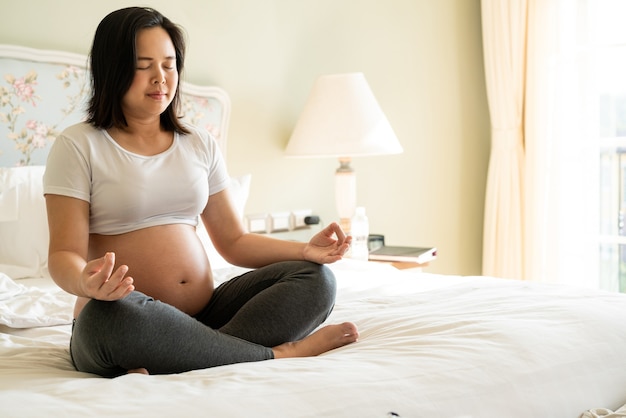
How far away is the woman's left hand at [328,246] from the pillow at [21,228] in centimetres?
107

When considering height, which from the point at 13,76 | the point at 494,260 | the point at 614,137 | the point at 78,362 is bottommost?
the point at 494,260

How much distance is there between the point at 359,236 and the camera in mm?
3303

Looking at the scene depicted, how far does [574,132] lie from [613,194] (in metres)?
0.37

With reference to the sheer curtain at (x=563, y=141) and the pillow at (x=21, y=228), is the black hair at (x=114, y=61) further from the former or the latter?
the sheer curtain at (x=563, y=141)

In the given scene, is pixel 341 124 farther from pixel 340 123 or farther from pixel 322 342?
pixel 322 342

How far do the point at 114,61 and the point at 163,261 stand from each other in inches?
18.0

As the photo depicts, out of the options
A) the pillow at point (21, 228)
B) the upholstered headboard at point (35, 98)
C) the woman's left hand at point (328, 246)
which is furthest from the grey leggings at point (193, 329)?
the upholstered headboard at point (35, 98)

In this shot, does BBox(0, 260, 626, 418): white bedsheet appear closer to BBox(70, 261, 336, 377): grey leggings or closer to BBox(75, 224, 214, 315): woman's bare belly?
BBox(70, 261, 336, 377): grey leggings

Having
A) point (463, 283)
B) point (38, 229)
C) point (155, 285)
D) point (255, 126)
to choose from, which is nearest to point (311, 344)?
point (155, 285)

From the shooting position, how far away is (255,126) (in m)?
3.50

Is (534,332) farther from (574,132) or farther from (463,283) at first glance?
(574,132)

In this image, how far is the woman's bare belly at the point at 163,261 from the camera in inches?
66.9

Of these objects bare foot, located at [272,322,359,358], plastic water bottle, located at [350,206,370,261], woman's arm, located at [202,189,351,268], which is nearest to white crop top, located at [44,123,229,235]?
woman's arm, located at [202,189,351,268]

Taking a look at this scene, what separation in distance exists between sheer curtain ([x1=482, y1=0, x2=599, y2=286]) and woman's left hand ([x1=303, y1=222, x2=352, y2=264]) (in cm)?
259
